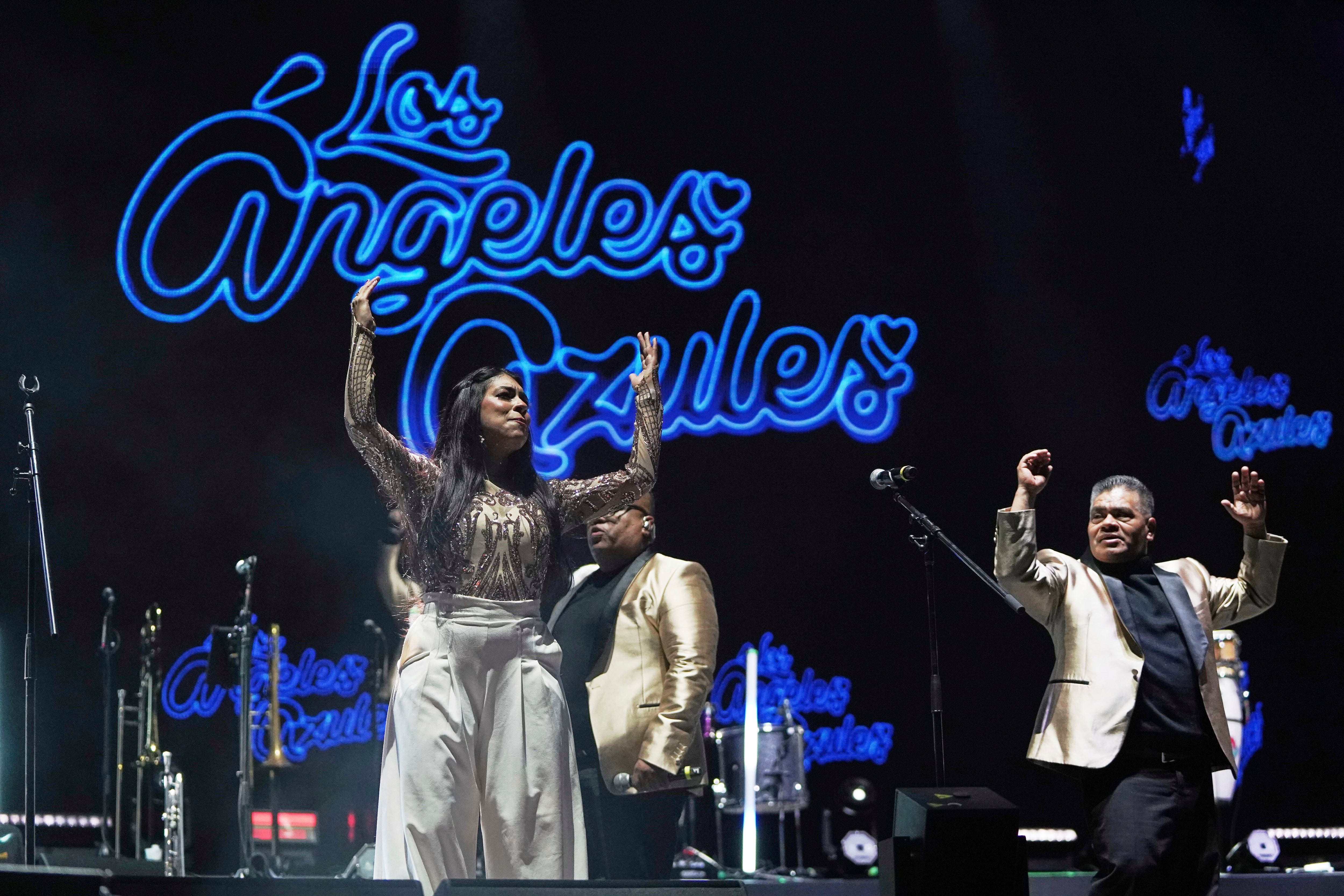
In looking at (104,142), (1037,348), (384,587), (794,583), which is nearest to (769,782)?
(794,583)

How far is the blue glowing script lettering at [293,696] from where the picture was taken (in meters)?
8.54

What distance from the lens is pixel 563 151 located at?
9.52 meters

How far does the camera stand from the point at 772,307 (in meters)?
9.77

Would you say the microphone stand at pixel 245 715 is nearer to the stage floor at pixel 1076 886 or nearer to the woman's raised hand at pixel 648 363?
the stage floor at pixel 1076 886

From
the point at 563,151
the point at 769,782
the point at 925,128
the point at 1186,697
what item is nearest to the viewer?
the point at 1186,697

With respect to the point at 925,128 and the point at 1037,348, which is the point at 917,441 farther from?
the point at 925,128

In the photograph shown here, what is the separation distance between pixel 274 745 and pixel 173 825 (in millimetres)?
1156

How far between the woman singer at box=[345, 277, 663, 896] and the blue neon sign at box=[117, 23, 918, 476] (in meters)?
5.21

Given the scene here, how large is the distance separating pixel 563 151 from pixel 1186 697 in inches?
247

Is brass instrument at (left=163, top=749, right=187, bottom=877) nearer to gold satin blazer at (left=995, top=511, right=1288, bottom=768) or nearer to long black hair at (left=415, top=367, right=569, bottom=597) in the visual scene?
long black hair at (left=415, top=367, right=569, bottom=597)

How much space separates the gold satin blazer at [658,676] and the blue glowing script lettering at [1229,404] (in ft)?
20.7

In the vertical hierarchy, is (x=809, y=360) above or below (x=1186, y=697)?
above

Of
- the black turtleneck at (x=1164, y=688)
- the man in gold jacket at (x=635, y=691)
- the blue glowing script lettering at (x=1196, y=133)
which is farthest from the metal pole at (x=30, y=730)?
the blue glowing script lettering at (x=1196, y=133)

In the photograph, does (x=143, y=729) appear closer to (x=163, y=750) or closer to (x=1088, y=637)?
(x=163, y=750)
